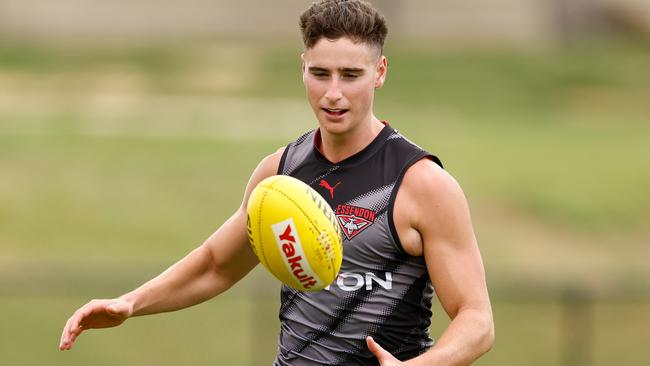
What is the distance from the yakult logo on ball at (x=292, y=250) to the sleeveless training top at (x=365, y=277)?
0.30 m

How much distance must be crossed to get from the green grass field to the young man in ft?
24.1

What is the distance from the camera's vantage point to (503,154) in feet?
98.7

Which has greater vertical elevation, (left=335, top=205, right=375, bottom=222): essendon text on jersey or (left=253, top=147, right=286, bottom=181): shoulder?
(left=253, top=147, right=286, bottom=181): shoulder

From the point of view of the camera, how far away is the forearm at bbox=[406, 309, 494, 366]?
500 centimetres

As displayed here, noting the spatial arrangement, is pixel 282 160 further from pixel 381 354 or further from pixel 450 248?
pixel 381 354

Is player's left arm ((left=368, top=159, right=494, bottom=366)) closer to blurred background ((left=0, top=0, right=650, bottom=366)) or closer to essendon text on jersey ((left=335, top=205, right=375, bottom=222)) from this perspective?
essendon text on jersey ((left=335, top=205, right=375, bottom=222))

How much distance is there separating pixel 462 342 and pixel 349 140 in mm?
981

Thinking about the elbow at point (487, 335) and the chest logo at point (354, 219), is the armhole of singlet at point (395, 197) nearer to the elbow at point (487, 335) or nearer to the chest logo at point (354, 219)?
the chest logo at point (354, 219)

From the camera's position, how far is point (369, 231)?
536cm

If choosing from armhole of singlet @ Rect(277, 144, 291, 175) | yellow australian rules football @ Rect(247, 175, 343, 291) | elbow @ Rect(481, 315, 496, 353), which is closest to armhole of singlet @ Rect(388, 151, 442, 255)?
yellow australian rules football @ Rect(247, 175, 343, 291)

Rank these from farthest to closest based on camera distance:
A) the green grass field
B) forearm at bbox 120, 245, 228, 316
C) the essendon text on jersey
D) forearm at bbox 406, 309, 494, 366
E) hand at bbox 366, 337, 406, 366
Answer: the green grass field < forearm at bbox 120, 245, 228, 316 < the essendon text on jersey < forearm at bbox 406, 309, 494, 366 < hand at bbox 366, 337, 406, 366

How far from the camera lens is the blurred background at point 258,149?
15.7m

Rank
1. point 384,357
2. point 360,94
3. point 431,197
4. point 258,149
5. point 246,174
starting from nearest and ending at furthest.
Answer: point 384,357 → point 431,197 → point 360,94 → point 246,174 → point 258,149

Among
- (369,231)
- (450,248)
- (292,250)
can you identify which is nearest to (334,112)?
(369,231)
